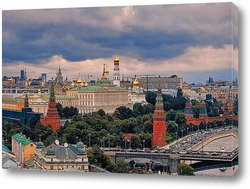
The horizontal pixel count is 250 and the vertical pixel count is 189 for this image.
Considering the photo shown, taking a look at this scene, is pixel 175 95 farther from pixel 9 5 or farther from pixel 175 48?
pixel 9 5

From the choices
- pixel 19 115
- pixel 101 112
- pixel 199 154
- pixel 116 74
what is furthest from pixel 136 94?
pixel 19 115

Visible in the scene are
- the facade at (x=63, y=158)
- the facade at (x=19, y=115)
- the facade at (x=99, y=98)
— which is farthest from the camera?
the facade at (x=19, y=115)

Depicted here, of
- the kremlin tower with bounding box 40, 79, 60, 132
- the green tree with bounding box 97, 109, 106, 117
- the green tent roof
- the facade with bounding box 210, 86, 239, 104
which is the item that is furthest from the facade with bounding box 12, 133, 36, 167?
the facade with bounding box 210, 86, 239, 104

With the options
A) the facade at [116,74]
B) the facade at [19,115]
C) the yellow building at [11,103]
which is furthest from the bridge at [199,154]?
the yellow building at [11,103]

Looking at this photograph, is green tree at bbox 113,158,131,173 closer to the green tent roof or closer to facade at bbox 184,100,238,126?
facade at bbox 184,100,238,126

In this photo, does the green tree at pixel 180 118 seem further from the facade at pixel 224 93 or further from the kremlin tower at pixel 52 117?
the kremlin tower at pixel 52 117

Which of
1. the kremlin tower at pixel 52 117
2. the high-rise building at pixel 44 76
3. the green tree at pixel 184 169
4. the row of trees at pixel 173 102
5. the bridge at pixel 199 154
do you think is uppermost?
the high-rise building at pixel 44 76

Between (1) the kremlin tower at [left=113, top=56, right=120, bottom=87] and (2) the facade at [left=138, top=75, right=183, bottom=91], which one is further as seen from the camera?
(1) the kremlin tower at [left=113, top=56, right=120, bottom=87]
